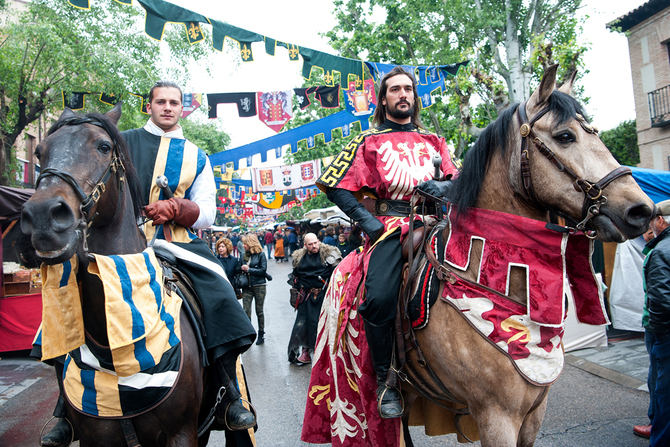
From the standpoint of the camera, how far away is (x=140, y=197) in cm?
252

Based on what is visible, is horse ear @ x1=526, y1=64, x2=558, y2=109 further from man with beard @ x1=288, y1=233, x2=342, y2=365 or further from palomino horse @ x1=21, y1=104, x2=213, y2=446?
man with beard @ x1=288, y1=233, x2=342, y2=365

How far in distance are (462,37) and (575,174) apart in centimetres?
1660

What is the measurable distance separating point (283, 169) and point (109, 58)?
6990mm

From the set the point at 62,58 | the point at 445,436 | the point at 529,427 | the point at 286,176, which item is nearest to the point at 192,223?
the point at 529,427

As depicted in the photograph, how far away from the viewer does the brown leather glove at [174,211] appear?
2.59 m

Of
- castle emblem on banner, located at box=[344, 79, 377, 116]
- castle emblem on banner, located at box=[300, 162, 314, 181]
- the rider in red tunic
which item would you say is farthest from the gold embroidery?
castle emblem on banner, located at box=[300, 162, 314, 181]

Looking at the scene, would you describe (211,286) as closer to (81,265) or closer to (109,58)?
(81,265)

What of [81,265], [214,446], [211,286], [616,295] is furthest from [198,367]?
[616,295]

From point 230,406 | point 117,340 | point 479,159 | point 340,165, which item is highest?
point 340,165

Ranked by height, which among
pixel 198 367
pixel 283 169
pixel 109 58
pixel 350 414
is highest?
pixel 109 58

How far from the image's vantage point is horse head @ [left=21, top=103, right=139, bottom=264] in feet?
5.53

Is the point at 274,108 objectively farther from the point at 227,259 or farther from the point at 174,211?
the point at 174,211

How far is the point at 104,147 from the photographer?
213 centimetres

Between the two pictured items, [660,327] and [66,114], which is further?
[660,327]
